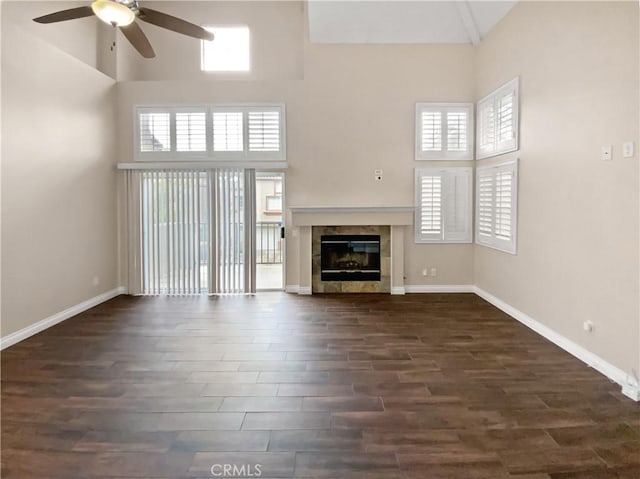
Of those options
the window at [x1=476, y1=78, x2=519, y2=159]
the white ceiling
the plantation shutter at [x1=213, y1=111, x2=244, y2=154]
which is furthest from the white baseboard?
the window at [x1=476, y1=78, x2=519, y2=159]

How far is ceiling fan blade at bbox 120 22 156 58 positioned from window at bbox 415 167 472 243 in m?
4.00

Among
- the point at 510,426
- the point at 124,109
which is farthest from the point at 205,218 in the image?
the point at 510,426

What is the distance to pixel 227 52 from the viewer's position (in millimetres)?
6219

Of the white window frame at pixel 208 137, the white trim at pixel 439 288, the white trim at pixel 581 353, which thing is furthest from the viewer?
the white trim at pixel 439 288

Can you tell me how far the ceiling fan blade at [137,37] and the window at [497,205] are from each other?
4.30m

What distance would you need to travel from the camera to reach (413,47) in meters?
5.79

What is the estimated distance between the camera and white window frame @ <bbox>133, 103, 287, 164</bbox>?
586cm

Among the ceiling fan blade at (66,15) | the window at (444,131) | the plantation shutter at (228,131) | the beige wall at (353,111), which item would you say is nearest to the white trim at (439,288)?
the beige wall at (353,111)

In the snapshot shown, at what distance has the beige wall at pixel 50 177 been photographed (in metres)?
3.79

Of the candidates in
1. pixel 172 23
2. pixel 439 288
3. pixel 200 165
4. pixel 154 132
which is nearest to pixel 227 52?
pixel 154 132

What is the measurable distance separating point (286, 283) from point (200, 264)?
1381mm

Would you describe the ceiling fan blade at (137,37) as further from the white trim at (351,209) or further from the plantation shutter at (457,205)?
the plantation shutter at (457,205)

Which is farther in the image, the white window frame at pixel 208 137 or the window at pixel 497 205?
the white window frame at pixel 208 137

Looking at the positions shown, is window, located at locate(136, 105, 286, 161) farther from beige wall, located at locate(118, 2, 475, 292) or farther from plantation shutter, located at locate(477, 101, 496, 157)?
plantation shutter, located at locate(477, 101, 496, 157)
